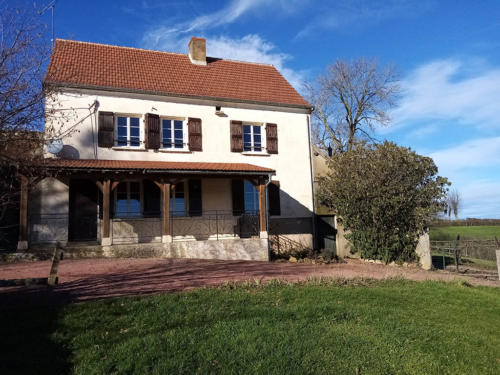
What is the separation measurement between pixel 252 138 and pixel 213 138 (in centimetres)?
194

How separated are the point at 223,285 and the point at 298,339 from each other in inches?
115

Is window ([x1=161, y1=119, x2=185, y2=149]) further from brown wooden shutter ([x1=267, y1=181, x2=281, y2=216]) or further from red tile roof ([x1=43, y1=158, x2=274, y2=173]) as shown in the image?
brown wooden shutter ([x1=267, y1=181, x2=281, y2=216])

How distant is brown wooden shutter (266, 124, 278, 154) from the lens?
17.4 m

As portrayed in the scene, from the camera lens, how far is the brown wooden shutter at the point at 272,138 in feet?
57.1

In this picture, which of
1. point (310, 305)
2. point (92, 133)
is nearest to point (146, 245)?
point (92, 133)

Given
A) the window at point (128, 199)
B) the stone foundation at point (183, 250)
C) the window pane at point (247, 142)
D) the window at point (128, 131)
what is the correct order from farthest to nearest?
the window pane at point (247, 142) → the window at point (128, 131) → the window at point (128, 199) → the stone foundation at point (183, 250)

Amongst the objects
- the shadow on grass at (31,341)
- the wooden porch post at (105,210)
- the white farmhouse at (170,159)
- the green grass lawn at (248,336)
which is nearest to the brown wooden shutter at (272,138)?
the white farmhouse at (170,159)

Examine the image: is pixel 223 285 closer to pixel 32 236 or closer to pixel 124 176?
pixel 124 176

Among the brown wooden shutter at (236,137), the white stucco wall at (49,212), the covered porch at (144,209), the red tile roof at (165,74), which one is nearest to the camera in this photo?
the covered porch at (144,209)

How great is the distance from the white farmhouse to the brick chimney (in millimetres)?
56

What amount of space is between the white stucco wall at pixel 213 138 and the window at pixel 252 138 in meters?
0.40

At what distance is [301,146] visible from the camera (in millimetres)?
18078

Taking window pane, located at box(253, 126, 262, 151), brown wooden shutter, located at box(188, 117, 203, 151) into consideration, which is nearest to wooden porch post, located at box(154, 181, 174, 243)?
brown wooden shutter, located at box(188, 117, 203, 151)

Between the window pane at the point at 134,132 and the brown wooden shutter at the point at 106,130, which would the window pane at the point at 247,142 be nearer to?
the window pane at the point at 134,132
